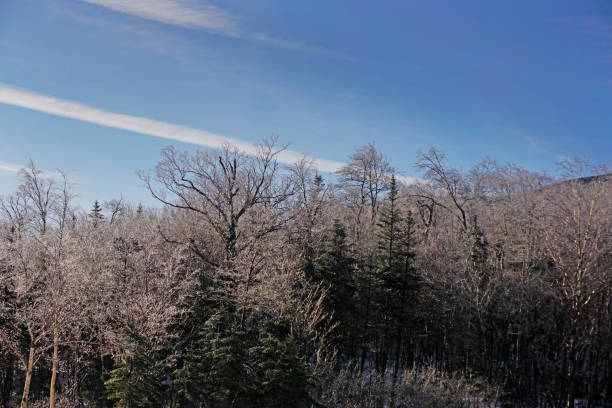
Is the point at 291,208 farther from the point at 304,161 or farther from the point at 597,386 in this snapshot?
the point at 597,386

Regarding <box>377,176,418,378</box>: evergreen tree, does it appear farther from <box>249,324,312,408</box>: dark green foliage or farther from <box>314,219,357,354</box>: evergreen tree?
<box>249,324,312,408</box>: dark green foliage

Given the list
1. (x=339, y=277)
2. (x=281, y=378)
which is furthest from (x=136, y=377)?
(x=339, y=277)

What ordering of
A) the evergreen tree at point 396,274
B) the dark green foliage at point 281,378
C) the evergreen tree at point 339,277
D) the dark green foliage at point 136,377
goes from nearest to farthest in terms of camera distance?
the dark green foliage at point 136,377 → the dark green foliage at point 281,378 → the evergreen tree at point 339,277 → the evergreen tree at point 396,274

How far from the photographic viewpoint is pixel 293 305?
1848 cm

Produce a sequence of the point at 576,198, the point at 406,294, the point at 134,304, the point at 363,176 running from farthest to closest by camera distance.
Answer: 1. the point at 363,176
2. the point at 406,294
3. the point at 576,198
4. the point at 134,304

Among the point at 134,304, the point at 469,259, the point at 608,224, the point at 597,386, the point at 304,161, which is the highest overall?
the point at 304,161

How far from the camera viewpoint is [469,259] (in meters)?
27.0

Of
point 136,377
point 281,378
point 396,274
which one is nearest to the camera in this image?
point 136,377

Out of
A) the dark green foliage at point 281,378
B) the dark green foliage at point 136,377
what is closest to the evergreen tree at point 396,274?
the dark green foliage at point 281,378

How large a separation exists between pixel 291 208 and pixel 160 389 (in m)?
17.8

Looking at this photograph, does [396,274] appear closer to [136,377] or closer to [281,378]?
[281,378]

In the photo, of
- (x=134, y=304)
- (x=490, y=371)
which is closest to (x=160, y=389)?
(x=134, y=304)

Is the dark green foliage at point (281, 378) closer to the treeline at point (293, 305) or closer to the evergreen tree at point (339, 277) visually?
the treeline at point (293, 305)

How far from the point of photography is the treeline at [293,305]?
15664 millimetres
